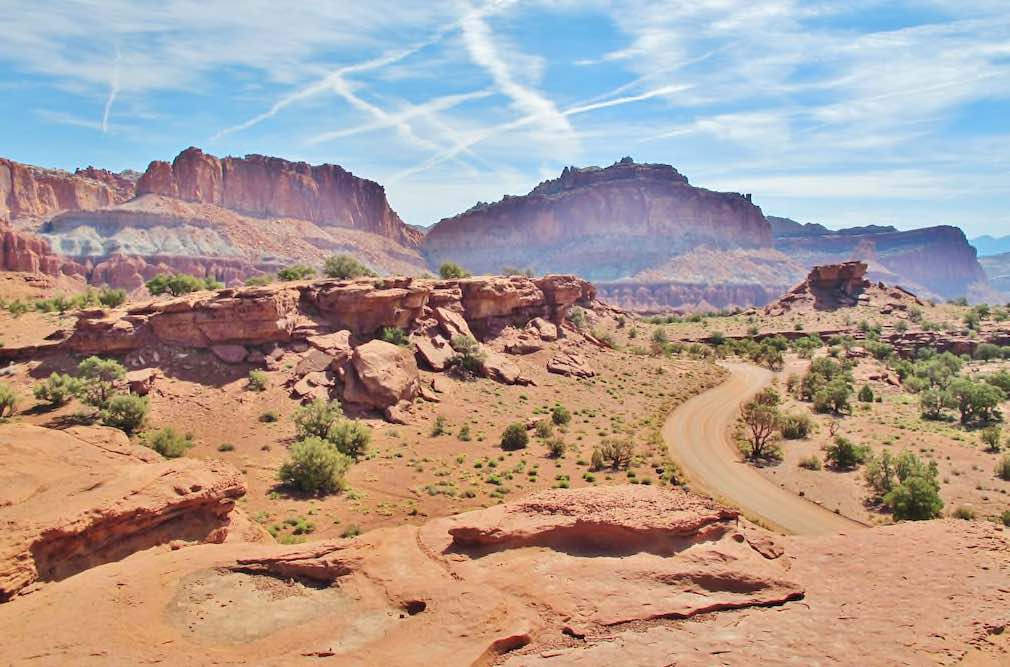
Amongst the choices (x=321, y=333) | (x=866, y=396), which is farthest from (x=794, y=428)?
(x=321, y=333)

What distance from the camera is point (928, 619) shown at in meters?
8.61

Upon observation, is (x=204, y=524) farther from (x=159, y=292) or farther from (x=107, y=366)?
(x=159, y=292)

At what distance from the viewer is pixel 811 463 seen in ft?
105

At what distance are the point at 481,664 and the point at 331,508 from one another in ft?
54.9

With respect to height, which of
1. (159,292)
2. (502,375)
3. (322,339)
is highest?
(159,292)

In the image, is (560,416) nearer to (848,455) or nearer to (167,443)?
(848,455)

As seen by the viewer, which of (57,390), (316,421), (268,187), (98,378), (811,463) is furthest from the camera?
(268,187)

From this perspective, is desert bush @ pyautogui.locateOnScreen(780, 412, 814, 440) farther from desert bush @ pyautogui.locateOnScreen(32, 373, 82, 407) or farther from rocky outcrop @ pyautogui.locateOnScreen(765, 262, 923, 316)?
rocky outcrop @ pyautogui.locateOnScreen(765, 262, 923, 316)

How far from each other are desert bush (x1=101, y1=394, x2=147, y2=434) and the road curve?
92.1 feet

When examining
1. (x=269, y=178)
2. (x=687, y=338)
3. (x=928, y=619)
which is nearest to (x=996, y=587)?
(x=928, y=619)

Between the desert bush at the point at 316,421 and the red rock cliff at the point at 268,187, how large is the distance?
136171 millimetres

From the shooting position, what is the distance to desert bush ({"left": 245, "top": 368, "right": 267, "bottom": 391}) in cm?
3458

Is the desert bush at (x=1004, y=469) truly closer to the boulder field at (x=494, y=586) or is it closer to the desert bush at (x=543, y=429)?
the desert bush at (x=543, y=429)

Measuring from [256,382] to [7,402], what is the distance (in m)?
11.4
